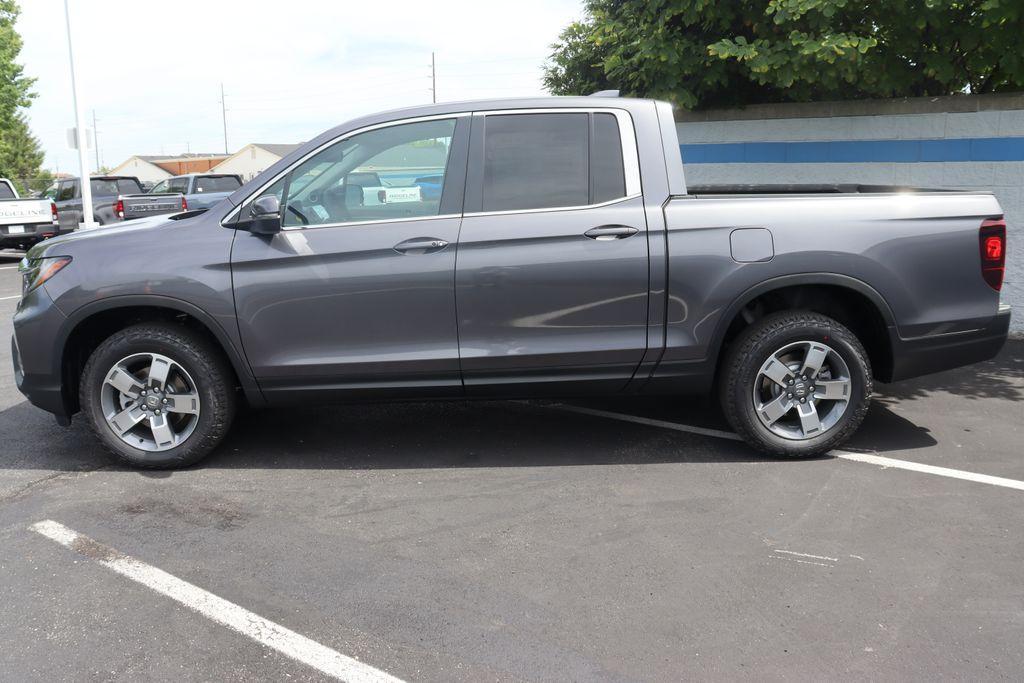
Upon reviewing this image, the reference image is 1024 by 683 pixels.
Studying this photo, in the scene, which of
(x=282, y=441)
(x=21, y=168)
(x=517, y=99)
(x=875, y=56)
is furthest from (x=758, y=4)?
(x=21, y=168)

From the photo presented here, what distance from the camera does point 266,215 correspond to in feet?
15.2

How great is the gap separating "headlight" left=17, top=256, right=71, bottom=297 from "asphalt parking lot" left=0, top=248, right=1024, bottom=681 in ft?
3.26

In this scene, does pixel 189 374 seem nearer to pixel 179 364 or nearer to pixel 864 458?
pixel 179 364

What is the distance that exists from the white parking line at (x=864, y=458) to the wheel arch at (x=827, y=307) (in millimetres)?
461

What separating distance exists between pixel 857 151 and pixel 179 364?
22.1 feet

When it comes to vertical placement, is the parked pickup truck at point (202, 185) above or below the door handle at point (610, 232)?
above

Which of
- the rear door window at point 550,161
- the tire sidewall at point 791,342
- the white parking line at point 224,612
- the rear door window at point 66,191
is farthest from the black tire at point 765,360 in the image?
the rear door window at point 66,191

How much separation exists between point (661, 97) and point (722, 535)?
6.09 meters

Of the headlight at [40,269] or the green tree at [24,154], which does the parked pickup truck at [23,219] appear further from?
the green tree at [24,154]

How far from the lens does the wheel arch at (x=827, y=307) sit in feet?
15.6

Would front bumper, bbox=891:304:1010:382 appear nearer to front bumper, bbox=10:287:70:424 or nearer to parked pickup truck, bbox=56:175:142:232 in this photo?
front bumper, bbox=10:287:70:424

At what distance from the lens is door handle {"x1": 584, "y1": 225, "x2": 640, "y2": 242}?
469 centimetres

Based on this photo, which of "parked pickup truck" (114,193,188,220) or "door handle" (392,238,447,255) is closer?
"door handle" (392,238,447,255)

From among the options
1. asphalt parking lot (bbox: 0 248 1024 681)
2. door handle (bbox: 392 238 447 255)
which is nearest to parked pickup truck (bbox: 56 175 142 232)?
asphalt parking lot (bbox: 0 248 1024 681)
